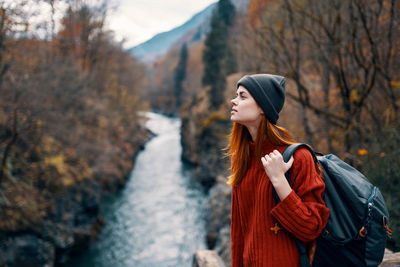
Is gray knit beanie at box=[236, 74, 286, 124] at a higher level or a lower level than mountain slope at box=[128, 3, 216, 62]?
lower

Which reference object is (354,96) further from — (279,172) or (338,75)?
(279,172)

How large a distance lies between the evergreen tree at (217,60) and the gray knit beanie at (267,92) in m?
22.7

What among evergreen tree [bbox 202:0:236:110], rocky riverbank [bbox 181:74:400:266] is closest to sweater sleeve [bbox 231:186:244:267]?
rocky riverbank [bbox 181:74:400:266]

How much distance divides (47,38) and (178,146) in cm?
2187

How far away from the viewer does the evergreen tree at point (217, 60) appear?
2444 cm

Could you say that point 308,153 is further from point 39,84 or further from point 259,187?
point 39,84

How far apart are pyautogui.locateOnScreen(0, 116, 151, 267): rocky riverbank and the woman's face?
926 cm

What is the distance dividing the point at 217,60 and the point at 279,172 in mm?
25512

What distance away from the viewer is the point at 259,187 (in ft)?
5.10

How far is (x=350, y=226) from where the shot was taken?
1298 millimetres

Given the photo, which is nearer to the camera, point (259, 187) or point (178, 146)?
point (259, 187)

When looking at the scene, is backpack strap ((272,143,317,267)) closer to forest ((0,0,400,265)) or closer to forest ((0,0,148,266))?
forest ((0,0,400,265))

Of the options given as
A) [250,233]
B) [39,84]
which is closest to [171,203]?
[39,84]

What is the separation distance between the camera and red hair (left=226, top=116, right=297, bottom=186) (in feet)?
5.09
